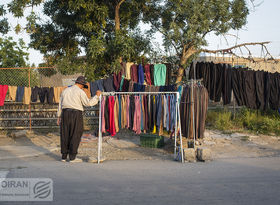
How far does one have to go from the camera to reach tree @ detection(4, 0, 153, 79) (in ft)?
33.7

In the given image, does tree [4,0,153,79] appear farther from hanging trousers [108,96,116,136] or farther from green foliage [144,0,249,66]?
hanging trousers [108,96,116,136]

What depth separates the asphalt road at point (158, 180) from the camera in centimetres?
455

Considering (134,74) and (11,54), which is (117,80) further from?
(11,54)

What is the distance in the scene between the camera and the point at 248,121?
12.4 m

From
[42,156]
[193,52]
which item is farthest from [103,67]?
[42,156]

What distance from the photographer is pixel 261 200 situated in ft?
14.6

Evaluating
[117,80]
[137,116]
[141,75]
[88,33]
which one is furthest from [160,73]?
[88,33]

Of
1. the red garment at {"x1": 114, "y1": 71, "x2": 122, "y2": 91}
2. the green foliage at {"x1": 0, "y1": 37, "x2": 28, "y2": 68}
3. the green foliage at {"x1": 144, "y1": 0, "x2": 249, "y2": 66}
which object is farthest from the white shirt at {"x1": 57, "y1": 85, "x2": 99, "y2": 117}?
the green foliage at {"x1": 0, "y1": 37, "x2": 28, "y2": 68}

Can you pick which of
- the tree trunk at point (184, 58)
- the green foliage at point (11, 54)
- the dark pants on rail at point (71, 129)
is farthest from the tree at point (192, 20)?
the green foliage at point (11, 54)

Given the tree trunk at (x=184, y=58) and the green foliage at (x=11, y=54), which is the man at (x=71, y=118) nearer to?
the tree trunk at (x=184, y=58)

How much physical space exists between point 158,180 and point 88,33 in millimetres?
7330

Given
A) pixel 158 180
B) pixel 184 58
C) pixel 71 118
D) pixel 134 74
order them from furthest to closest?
pixel 184 58, pixel 134 74, pixel 71 118, pixel 158 180

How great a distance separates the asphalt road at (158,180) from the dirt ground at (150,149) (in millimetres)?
949

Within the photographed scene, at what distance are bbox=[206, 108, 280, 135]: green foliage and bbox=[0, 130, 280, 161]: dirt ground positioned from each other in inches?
23.8
